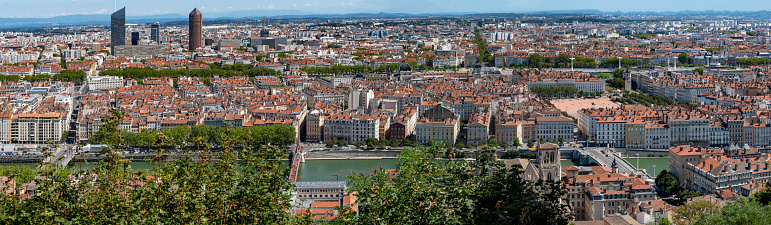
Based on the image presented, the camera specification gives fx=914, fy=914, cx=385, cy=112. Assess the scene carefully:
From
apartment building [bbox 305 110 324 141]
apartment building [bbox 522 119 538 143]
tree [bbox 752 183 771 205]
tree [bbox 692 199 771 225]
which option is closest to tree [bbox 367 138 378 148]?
apartment building [bbox 305 110 324 141]

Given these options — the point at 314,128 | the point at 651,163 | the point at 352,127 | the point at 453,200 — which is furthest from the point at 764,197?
the point at 314,128

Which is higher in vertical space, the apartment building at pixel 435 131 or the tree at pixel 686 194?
the apartment building at pixel 435 131

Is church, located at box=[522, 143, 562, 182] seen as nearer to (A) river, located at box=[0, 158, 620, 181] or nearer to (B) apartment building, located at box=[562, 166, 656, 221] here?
(B) apartment building, located at box=[562, 166, 656, 221]

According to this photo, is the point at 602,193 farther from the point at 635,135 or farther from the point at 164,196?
the point at 164,196

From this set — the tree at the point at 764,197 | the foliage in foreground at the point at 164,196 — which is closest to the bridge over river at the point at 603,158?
the tree at the point at 764,197

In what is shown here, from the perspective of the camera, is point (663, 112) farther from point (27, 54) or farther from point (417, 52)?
point (27, 54)

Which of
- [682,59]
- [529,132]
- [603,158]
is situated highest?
[682,59]

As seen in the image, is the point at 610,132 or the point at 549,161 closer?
the point at 549,161

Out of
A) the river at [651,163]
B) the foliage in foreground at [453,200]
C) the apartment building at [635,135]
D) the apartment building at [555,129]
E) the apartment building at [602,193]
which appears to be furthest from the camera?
the apartment building at [555,129]

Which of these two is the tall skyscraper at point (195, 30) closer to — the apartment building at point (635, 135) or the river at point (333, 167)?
the river at point (333, 167)

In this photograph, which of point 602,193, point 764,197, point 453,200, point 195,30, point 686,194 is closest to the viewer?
point 453,200
